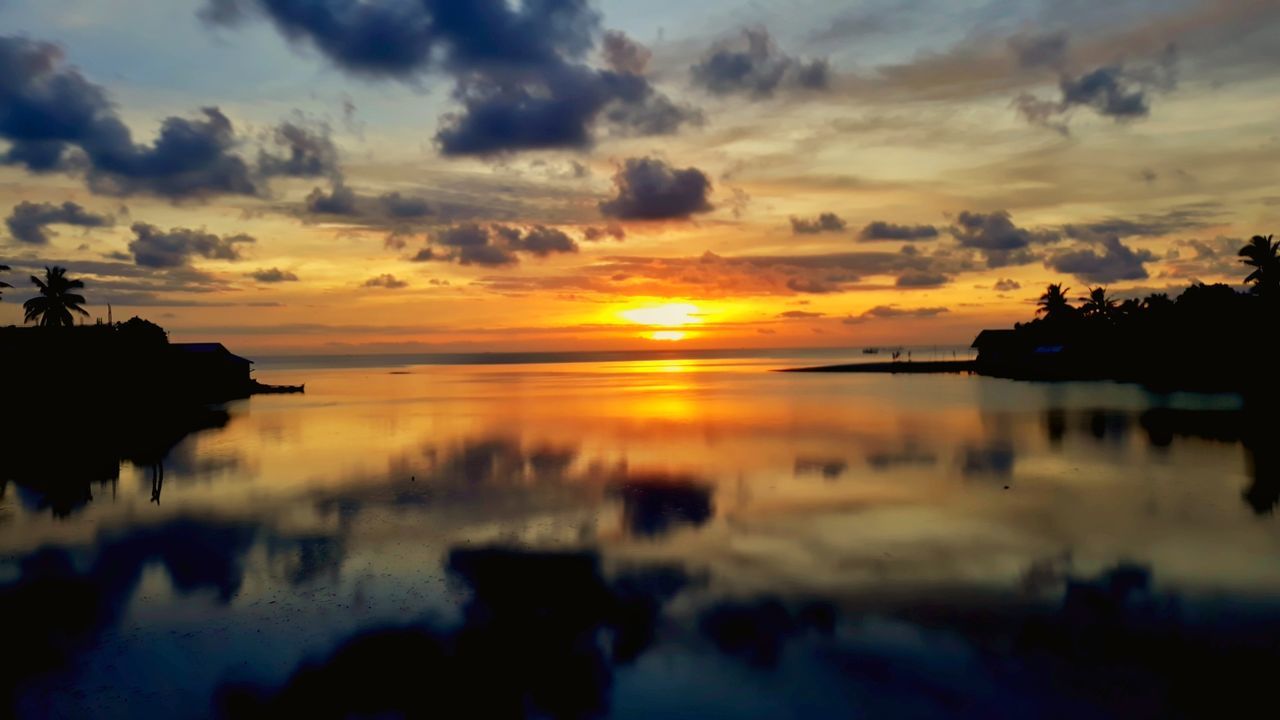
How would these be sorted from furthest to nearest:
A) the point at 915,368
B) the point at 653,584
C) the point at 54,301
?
the point at 915,368 < the point at 54,301 < the point at 653,584

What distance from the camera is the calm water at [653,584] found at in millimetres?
11641

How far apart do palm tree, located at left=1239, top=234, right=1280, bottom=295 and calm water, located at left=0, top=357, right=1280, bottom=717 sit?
42.9 m

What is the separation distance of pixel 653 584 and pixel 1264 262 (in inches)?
3027

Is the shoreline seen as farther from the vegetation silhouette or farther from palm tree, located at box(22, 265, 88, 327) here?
palm tree, located at box(22, 265, 88, 327)

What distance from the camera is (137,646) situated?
1337 centimetres

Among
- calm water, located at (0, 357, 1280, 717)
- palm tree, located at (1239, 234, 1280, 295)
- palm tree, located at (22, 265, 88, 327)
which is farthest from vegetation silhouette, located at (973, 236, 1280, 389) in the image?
palm tree, located at (22, 265, 88, 327)

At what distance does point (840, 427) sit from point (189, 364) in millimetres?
62955

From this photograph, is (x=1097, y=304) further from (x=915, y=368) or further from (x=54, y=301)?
(x=54, y=301)

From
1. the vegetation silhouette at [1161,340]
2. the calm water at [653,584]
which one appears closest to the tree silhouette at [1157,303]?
the vegetation silhouette at [1161,340]

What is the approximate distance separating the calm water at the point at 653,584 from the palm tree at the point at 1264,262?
42.9 m

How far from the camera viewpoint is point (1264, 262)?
6756 cm

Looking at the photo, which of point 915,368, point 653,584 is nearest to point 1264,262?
point 915,368

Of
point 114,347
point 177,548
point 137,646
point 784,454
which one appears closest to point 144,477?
point 177,548

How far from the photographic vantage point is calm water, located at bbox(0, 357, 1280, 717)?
38.2 ft
